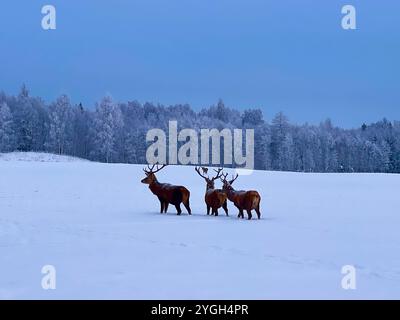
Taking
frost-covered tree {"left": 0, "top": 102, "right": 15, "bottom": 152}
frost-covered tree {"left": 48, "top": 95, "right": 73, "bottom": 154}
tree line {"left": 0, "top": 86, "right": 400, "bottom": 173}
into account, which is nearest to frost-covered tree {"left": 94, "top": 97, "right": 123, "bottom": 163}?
tree line {"left": 0, "top": 86, "right": 400, "bottom": 173}

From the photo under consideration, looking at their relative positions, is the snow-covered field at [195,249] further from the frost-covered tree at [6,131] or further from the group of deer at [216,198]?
the frost-covered tree at [6,131]

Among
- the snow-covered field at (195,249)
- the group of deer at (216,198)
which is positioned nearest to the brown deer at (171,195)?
→ the group of deer at (216,198)

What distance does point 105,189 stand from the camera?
24078mm

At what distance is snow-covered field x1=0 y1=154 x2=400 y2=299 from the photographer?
622cm

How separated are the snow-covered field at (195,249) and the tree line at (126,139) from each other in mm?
48362

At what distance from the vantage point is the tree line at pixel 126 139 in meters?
66.5

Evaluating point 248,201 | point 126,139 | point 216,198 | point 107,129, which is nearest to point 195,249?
point 248,201

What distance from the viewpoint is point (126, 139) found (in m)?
72.2

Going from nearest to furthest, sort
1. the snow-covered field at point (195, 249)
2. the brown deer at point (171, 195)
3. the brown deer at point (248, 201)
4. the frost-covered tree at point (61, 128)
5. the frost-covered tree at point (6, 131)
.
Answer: the snow-covered field at point (195, 249) < the brown deer at point (248, 201) < the brown deer at point (171, 195) < the frost-covered tree at point (6, 131) < the frost-covered tree at point (61, 128)

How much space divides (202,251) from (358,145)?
85.1 meters

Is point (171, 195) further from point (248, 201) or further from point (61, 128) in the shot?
point (61, 128)

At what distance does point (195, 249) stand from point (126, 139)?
2535 inches
